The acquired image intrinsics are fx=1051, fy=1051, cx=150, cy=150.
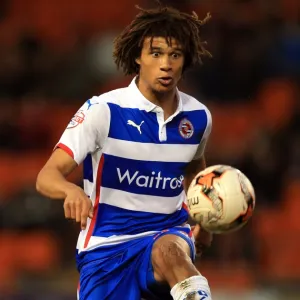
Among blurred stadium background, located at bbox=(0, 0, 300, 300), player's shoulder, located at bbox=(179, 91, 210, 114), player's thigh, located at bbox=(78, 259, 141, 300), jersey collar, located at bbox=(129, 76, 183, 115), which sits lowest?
blurred stadium background, located at bbox=(0, 0, 300, 300)

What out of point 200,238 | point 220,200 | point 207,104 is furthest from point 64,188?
point 207,104

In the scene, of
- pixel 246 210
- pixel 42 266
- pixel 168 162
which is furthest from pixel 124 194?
pixel 42 266

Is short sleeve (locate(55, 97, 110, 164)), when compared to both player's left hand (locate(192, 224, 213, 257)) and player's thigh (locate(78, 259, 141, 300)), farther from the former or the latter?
player's left hand (locate(192, 224, 213, 257))

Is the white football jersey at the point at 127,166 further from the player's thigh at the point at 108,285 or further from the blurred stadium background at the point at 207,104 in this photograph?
the blurred stadium background at the point at 207,104

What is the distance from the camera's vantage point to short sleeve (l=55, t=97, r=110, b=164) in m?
5.24

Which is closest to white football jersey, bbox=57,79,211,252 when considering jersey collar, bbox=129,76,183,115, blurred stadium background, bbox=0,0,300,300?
jersey collar, bbox=129,76,183,115

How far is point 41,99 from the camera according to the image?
12.1m

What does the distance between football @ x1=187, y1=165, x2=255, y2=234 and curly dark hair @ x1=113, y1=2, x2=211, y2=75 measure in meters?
0.70

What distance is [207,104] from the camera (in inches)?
448

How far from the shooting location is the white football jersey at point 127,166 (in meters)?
5.38

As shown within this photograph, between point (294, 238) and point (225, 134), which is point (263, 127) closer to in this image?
point (225, 134)

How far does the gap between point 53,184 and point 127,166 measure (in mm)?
562

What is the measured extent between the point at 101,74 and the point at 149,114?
22.7ft

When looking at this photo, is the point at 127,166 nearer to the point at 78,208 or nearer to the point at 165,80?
the point at 165,80
